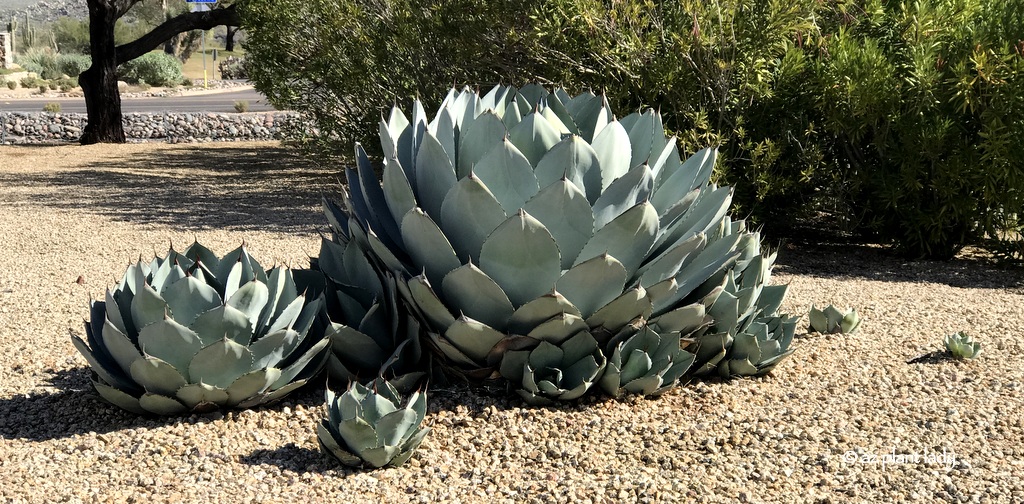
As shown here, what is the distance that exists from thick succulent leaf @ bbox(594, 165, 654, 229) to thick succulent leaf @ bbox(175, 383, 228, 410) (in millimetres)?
1328

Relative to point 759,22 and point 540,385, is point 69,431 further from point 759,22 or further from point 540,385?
point 759,22

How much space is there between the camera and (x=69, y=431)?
3090 mm

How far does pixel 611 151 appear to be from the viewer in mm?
3141

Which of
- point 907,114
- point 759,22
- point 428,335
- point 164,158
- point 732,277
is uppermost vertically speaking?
point 759,22

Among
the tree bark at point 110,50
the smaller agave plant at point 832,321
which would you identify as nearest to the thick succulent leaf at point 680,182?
the smaller agave plant at point 832,321

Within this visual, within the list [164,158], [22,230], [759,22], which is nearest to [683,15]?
[759,22]

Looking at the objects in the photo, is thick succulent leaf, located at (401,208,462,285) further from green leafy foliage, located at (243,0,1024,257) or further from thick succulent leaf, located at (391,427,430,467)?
green leafy foliage, located at (243,0,1024,257)

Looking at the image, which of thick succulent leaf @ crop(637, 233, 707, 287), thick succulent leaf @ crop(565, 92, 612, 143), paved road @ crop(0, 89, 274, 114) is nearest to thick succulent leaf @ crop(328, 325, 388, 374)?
thick succulent leaf @ crop(637, 233, 707, 287)

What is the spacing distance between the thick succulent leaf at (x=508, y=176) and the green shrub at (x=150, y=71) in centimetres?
3964

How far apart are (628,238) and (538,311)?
364 mm

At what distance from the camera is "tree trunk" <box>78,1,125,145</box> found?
15047 mm

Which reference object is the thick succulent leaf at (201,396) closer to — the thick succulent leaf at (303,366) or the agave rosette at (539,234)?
the thick succulent leaf at (303,366)

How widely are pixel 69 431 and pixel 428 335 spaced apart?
121 cm

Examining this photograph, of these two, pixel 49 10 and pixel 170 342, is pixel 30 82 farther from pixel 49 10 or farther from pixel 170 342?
pixel 49 10
